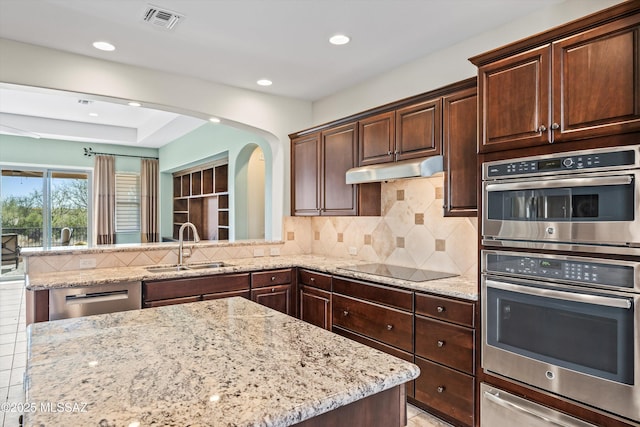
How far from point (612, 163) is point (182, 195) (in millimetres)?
7394

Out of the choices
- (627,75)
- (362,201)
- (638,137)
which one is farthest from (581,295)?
(362,201)

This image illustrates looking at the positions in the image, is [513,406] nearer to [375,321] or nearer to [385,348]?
[385,348]

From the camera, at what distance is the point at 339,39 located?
2.98m

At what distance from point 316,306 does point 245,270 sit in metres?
0.72

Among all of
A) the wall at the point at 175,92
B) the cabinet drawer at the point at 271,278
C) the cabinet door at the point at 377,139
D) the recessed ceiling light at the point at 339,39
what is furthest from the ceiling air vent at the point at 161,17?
the cabinet drawer at the point at 271,278

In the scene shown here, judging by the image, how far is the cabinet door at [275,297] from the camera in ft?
11.7

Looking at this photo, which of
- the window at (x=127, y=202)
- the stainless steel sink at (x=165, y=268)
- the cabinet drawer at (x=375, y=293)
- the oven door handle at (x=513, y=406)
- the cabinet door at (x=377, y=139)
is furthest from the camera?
the window at (x=127, y=202)

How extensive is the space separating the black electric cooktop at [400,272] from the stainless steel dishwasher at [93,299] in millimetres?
1697

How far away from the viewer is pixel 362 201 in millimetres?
3646

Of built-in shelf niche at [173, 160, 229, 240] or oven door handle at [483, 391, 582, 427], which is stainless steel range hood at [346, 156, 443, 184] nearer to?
oven door handle at [483, 391, 582, 427]

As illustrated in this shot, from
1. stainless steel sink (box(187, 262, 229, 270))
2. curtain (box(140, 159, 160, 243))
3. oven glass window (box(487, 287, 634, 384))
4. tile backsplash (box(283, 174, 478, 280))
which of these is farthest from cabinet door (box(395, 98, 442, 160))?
curtain (box(140, 159, 160, 243))

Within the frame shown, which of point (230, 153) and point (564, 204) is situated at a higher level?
point (230, 153)

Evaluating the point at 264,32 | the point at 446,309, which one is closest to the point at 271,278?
the point at 446,309

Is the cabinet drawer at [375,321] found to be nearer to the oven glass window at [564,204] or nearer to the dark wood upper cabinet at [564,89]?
the oven glass window at [564,204]
